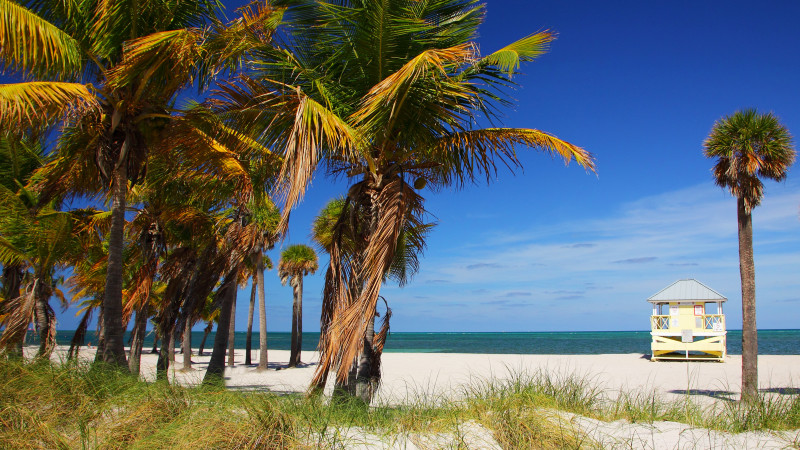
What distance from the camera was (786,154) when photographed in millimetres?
11711

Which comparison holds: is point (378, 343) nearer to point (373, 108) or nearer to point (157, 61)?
point (373, 108)

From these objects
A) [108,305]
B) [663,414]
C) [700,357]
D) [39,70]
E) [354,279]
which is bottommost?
[700,357]

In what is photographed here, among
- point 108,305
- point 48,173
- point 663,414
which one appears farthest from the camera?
point 48,173

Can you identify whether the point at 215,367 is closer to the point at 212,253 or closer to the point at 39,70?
the point at 212,253

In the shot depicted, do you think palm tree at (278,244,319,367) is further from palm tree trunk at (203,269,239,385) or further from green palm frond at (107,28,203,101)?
green palm frond at (107,28,203,101)

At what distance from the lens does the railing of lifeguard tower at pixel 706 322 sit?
24453mm

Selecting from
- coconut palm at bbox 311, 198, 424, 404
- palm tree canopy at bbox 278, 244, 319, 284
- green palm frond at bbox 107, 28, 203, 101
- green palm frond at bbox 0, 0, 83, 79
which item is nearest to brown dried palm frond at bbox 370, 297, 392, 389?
coconut palm at bbox 311, 198, 424, 404

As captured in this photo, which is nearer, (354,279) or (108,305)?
(354,279)

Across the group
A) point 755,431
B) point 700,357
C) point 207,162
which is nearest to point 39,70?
point 207,162

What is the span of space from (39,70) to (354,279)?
18.2 feet

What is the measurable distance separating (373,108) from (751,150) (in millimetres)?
10763

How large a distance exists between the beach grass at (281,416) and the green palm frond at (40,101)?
10.4 feet

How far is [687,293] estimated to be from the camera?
1022 inches

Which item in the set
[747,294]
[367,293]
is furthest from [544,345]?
[367,293]
